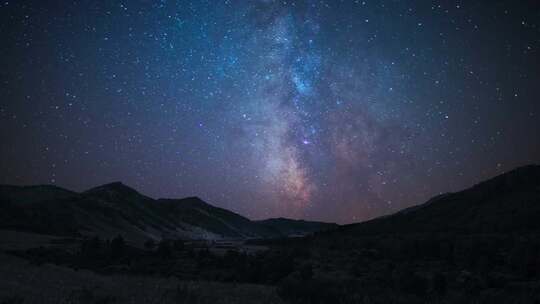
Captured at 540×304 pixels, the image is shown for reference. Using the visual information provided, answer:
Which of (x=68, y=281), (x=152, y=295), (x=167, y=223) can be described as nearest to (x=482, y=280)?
(x=152, y=295)

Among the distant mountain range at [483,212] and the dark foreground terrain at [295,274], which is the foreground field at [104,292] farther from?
the distant mountain range at [483,212]

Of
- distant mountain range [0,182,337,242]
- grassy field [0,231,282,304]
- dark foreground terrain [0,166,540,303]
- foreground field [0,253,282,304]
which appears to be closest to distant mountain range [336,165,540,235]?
dark foreground terrain [0,166,540,303]

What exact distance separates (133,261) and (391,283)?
81.3 ft

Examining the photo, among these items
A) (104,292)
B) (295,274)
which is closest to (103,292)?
(104,292)

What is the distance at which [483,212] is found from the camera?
321 feet

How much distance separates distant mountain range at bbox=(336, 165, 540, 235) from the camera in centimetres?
8381

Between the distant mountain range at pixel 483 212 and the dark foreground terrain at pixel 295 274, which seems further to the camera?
the distant mountain range at pixel 483 212

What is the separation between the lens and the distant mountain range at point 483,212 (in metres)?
83.8

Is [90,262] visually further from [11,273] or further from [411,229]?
[411,229]

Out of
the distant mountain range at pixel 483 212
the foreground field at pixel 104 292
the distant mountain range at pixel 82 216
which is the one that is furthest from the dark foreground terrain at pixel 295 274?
the distant mountain range at pixel 82 216

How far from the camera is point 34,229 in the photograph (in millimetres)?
96812

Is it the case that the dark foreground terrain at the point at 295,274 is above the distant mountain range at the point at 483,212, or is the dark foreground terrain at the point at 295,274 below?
below

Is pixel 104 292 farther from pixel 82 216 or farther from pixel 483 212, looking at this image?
pixel 82 216

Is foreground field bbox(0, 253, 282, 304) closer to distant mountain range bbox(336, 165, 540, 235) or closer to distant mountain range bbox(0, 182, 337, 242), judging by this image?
distant mountain range bbox(336, 165, 540, 235)
